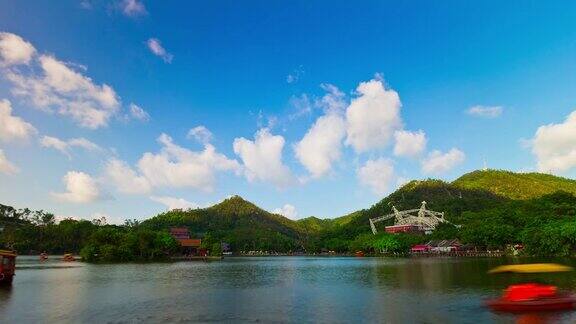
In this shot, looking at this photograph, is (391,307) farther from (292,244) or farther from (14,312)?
(292,244)

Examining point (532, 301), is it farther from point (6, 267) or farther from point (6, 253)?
point (6, 253)

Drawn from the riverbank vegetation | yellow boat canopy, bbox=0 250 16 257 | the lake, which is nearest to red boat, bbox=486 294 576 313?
the lake

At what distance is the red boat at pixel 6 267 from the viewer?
149ft

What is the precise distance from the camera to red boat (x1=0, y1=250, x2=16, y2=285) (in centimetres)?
4538

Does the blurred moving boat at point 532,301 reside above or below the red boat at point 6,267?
below

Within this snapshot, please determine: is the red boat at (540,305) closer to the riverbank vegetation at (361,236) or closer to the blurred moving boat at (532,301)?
the blurred moving boat at (532,301)

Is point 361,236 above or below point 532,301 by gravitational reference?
above

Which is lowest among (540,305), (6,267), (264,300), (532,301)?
(264,300)

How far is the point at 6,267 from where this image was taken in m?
46.1

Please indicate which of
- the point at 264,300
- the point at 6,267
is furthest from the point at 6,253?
the point at 264,300

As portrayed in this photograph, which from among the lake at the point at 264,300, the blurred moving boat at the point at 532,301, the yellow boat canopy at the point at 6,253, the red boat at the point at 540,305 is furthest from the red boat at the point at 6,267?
the red boat at the point at 540,305

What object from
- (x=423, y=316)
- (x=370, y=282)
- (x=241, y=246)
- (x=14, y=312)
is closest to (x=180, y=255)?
(x=241, y=246)

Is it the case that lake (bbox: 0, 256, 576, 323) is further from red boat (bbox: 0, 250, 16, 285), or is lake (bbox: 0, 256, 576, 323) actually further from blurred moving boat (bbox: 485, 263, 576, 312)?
red boat (bbox: 0, 250, 16, 285)

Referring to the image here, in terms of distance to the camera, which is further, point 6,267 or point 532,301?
point 6,267
